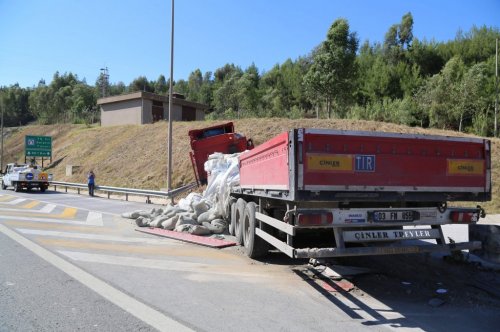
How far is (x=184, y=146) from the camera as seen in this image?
30.1 metres

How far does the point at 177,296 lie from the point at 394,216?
10.3 feet

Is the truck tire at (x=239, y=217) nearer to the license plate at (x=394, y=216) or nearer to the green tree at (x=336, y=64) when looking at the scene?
the license plate at (x=394, y=216)

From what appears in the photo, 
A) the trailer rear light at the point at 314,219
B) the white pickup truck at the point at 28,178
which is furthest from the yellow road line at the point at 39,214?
the white pickup truck at the point at 28,178

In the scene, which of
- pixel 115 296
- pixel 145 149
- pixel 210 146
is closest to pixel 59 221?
pixel 210 146

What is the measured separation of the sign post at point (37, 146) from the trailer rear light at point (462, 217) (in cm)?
4405

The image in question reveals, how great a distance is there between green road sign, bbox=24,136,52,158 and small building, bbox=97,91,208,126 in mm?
7531

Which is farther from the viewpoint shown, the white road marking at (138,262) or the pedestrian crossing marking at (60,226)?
the pedestrian crossing marking at (60,226)

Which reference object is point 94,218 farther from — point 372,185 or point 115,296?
point 372,185

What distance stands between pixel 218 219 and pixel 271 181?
16.6 ft

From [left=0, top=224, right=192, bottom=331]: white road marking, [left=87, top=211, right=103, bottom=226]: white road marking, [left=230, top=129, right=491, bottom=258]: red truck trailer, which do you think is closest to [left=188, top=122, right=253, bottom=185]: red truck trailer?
[left=87, top=211, right=103, bottom=226]: white road marking

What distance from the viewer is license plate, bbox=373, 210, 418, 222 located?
5820 mm

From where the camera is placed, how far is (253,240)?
783 cm

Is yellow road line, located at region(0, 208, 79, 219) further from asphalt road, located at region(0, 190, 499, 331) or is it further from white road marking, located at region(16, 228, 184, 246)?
asphalt road, located at region(0, 190, 499, 331)

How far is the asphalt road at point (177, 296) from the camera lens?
4586 millimetres
